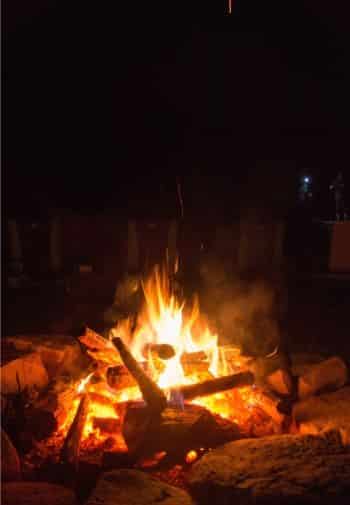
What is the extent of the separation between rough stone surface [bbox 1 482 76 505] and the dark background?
260cm

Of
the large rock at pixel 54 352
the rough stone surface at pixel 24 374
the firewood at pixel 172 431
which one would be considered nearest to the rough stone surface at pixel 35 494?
the firewood at pixel 172 431

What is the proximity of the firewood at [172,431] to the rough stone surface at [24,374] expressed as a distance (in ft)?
3.09

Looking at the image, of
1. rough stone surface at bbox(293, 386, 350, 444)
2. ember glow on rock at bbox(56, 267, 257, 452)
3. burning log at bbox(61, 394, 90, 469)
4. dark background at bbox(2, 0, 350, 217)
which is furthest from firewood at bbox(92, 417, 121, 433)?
dark background at bbox(2, 0, 350, 217)

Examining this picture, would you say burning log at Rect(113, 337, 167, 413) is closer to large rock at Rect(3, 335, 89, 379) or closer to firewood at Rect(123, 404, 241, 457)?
firewood at Rect(123, 404, 241, 457)

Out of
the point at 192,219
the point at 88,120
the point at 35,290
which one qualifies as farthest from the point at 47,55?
the point at 35,290

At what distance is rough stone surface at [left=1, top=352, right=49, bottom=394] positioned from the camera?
3418 millimetres

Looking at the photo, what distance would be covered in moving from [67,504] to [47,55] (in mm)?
4810

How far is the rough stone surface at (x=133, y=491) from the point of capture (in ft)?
7.46

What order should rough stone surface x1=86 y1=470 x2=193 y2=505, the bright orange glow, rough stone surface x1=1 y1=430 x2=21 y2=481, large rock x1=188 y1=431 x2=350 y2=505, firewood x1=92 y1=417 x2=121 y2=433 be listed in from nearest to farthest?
1. large rock x1=188 y1=431 x2=350 y2=505
2. rough stone surface x1=86 y1=470 x2=193 y2=505
3. rough stone surface x1=1 y1=430 x2=21 y2=481
4. the bright orange glow
5. firewood x1=92 y1=417 x2=121 y2=433

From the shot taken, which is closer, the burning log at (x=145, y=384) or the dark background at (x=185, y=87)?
the burning log at (x=145, y=384)

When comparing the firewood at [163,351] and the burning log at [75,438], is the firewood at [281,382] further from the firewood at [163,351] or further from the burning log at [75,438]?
the burning log at [75,438]

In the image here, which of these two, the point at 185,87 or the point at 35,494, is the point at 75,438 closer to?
the point at 35,494

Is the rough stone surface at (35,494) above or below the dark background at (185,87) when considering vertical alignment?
below

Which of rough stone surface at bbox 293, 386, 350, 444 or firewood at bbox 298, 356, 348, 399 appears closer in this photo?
rough stone surface at bbox 293, 386, 350, 444
